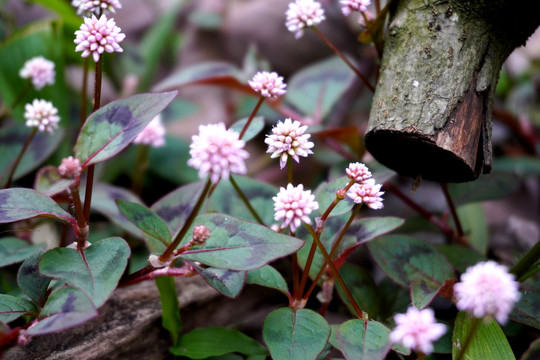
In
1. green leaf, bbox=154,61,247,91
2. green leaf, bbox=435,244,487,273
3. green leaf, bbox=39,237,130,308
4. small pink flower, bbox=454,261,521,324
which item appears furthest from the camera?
green leaf, bbox=154,61,247,91

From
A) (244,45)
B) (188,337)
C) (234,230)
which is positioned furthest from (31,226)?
(244,45)

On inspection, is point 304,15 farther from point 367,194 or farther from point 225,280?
point 225,280

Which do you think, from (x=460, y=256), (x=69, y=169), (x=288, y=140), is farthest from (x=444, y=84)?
(x=69, y=169)

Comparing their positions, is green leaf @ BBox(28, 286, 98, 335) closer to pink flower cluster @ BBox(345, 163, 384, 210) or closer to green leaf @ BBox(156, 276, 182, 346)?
green leaf @ BBox(156, 276, 182, 346)

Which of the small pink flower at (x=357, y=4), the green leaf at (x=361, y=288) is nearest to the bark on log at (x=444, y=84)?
the small pink flower at (x=357, y=4)

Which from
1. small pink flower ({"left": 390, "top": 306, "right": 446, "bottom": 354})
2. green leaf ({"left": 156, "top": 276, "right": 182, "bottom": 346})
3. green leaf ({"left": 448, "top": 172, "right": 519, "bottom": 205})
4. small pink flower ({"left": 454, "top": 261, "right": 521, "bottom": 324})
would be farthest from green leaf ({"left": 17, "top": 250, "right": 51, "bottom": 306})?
green leaf ({"left": 448, "top": 172, "right": 519, "bottom": 205})

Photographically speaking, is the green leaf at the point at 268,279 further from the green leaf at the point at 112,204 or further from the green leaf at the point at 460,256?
the green leaf at the point at 460,256

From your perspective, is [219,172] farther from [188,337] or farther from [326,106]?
[326,106]
